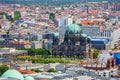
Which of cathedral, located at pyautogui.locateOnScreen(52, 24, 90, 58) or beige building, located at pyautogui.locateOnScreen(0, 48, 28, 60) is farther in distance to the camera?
cathedral, located at pyautogui.locateOnScreen(52, 24, 90, 58)

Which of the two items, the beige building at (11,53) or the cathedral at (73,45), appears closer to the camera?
the beige building at (11,53)

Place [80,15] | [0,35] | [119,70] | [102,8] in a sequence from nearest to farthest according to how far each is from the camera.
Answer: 1. [119,70]
2. [0,35]
3. [80,15]
4. [102,8]

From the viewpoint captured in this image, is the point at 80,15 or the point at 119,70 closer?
the point at 119,70

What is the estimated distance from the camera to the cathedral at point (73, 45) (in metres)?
58.6

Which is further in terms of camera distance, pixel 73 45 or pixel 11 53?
pixel 73 45

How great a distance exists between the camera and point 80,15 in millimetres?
107562

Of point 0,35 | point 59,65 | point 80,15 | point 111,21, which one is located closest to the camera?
point 59,65

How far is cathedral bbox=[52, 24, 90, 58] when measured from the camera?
5862 cm

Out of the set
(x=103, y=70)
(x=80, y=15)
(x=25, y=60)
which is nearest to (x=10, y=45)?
(x=25, y=60)

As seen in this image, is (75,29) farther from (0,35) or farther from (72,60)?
(0,35)

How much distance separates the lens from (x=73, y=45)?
59125 mm

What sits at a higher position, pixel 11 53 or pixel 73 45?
pixel 73 45

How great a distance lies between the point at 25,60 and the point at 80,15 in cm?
5315

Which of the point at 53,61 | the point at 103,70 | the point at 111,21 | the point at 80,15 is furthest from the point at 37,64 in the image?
the point at 80,15
